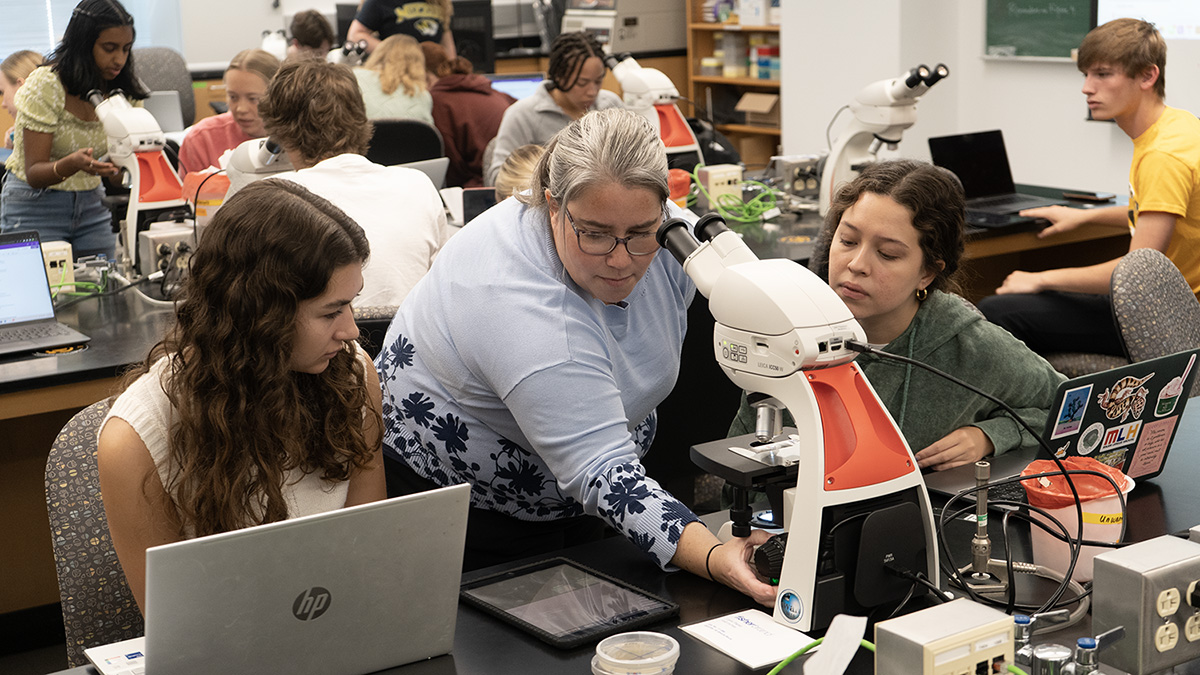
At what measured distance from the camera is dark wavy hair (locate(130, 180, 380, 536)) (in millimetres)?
1490

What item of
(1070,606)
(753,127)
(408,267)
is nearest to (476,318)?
(1070,606)

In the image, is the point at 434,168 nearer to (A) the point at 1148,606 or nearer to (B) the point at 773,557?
(B) the point at 773,557

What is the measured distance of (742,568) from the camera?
139 cm

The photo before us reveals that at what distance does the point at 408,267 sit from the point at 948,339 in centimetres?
139

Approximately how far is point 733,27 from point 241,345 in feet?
21.7

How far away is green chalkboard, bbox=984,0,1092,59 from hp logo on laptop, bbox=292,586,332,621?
17.7 feet

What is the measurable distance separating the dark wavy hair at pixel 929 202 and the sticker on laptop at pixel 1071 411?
421mm

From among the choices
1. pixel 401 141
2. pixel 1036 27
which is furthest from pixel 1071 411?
pixel 1036 27

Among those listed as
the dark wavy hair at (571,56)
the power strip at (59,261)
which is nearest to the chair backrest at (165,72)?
the dark wavy hair at (571,56)

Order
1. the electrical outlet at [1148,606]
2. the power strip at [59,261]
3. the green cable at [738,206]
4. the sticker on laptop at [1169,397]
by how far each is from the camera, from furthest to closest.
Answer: the green cable at [738,206] → the power strip at [59,261] → the sticker on laptop at [1169,397] → the electrical outlet at [1148,606]

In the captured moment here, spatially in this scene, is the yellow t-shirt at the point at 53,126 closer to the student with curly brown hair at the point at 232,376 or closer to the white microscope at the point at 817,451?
the student with curly brown hair at the point at 232,376

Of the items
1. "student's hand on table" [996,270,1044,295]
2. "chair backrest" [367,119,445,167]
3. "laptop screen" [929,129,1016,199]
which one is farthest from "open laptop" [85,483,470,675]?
"chair backrest" [367,119,445,167]

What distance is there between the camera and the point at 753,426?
6.25 ft

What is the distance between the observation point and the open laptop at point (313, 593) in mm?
1096
